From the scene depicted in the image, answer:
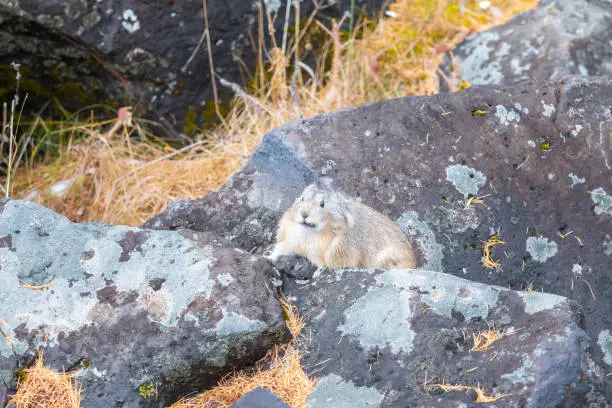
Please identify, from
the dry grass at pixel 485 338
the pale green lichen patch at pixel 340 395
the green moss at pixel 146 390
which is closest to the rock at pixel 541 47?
the dry grass at pixel 485 338

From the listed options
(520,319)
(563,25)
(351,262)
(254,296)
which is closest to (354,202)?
(351,262)

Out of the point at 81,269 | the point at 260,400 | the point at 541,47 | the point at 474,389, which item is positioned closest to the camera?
the point at 474,389

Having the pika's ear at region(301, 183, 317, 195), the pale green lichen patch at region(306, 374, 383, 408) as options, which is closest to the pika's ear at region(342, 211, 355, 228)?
the pika's ear at region(301, 183, 317, 195)

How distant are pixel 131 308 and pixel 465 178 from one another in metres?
2.83

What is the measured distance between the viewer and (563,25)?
803cm

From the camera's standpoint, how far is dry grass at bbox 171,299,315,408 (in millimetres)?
3988

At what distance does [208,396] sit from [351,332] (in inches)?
37.4

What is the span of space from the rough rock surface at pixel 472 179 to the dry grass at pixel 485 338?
1.17 m

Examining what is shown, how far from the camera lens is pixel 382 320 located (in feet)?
13.5

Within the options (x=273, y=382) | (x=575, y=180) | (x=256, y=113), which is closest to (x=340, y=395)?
(x=273, y=382)

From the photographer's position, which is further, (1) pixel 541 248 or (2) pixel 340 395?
(1) pixel 541 248

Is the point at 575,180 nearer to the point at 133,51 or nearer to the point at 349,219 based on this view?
the point at 349,219

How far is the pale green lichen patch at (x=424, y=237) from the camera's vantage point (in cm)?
518

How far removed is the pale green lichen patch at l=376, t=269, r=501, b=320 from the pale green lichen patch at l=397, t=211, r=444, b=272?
0.86 meters
